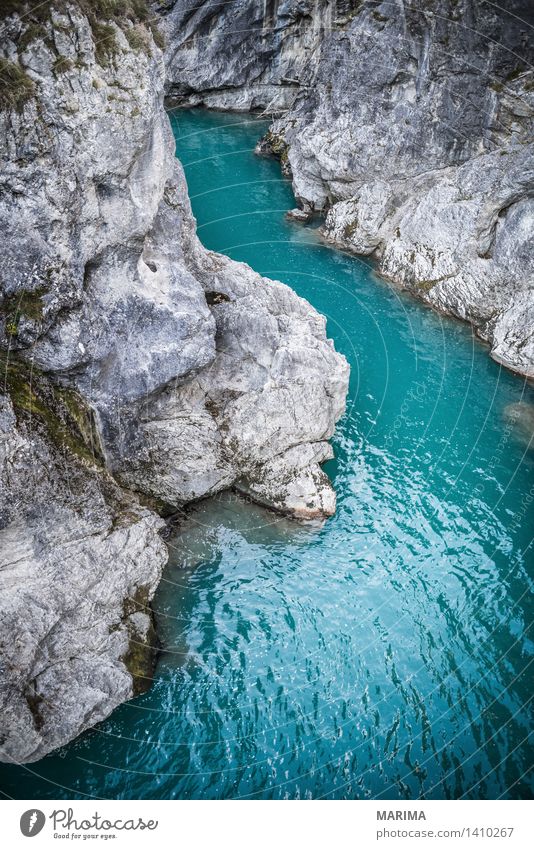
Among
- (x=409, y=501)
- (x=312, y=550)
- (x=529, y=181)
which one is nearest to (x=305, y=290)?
(x=529, y=181)

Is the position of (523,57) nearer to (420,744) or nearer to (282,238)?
(282,238)

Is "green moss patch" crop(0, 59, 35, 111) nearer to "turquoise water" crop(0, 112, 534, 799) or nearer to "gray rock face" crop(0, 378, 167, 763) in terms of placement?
"gray rock face" crop(0, 378, 167, 763)

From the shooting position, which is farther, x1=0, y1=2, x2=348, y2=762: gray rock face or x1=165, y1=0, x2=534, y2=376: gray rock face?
x1=165, y1=0, x2=534, y2=376: gray rock face

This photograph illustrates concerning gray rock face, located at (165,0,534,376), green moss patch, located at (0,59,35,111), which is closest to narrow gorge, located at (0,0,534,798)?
green moss patch, located at (0,59,35,111)

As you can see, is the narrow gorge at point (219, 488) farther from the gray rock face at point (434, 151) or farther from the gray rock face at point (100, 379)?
the gray rock face at point (434, 151)

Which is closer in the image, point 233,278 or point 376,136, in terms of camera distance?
point 233,278

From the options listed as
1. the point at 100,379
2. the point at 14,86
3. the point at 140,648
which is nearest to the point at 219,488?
the point at 100,379
